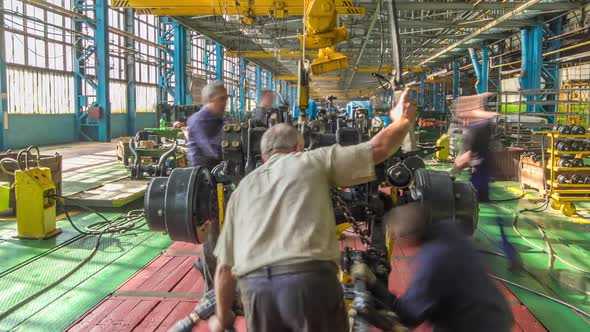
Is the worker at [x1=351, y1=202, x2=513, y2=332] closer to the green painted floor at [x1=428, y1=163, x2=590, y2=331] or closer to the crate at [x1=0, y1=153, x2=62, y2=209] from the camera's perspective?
the green painted floor at [x1=428, y1=163, x2=590, y2=331]

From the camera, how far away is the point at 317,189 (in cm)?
210

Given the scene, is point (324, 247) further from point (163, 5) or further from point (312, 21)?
point (163, 5)

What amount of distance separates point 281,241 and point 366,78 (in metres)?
34.9

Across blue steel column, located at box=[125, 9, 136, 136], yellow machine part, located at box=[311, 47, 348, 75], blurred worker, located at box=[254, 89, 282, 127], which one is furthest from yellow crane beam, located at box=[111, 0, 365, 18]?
blue steel column, located at box=[125, 9, 136, 136]

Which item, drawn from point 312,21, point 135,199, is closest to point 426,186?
point 312,21

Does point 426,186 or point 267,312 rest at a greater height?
point 426,186

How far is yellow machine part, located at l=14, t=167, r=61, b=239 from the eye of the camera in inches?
220

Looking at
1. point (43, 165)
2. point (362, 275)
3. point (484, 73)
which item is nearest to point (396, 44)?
point (362, 275)

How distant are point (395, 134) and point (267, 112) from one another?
3766mm

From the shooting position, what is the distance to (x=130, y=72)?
78.6 ft

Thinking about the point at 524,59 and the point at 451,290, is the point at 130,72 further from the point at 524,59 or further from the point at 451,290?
the point at 451,290

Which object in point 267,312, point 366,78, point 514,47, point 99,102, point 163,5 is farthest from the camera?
point 366,78

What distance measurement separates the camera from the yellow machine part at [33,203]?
220 inches

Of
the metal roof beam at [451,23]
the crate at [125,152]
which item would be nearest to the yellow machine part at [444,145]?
the metal roof beam at [451,23]
